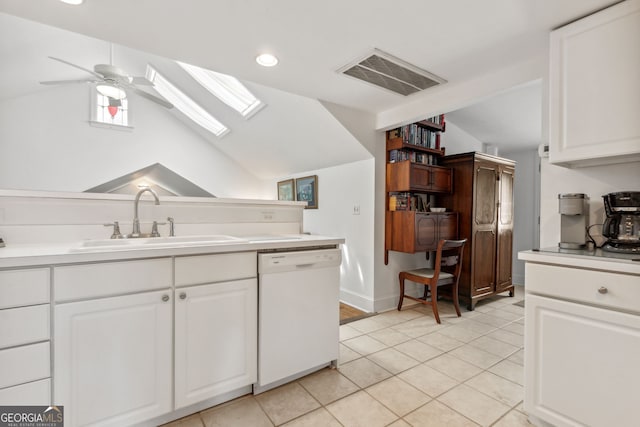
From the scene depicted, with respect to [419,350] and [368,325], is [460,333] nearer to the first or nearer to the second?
[419,350]

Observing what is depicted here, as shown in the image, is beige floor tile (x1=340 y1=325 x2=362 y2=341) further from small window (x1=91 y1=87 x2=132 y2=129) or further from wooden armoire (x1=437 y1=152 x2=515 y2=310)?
small window (x1=91 y1=87 x2=132 y2=129)

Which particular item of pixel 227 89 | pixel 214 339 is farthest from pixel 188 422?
pixel 227 89

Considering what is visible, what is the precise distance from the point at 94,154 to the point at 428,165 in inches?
220

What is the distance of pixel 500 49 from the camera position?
192 cm

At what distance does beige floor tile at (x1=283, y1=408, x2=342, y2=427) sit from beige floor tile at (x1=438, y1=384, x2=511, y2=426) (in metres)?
0.67

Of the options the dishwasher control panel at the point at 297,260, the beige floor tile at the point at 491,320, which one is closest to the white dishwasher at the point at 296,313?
the dishwasher control panel at the point at 297,260

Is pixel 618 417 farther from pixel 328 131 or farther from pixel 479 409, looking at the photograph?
pixel 328 131

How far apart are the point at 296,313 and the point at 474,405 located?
1.15m

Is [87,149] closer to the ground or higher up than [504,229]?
higher up

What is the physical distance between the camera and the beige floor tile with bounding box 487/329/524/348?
8.20 ft

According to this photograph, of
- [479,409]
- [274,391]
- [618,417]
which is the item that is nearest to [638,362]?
[618,417]

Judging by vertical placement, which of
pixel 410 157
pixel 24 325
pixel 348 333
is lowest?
pixel 348 333

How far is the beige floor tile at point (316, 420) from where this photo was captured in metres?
1.50

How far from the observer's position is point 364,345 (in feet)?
8.02
